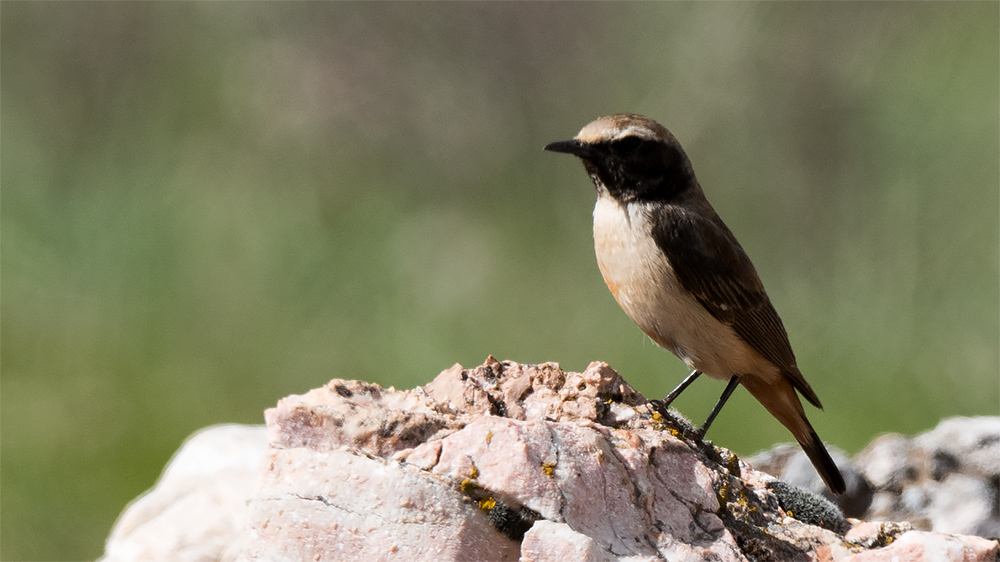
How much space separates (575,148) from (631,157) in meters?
0.28

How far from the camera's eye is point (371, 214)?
1014 cm

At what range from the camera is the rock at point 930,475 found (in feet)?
16.8

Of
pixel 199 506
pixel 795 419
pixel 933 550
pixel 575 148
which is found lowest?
pixel 933 550

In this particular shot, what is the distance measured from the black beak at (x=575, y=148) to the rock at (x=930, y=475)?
1.75m

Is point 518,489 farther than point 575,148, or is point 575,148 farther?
point 575,148

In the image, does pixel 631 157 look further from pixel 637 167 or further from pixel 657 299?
pixel 657 299

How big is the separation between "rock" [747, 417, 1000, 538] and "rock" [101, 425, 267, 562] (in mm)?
2460

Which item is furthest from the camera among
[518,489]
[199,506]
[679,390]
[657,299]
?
[199,506]

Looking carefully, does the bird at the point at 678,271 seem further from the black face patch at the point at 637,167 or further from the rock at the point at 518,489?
the rock at the point at 518,489

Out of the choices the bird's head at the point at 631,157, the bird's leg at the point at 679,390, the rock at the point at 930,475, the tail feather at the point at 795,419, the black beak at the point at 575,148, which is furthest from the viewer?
the rock at the point at 930,475

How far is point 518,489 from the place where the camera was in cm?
312

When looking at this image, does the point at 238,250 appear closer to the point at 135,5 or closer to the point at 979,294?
the point at 135,5

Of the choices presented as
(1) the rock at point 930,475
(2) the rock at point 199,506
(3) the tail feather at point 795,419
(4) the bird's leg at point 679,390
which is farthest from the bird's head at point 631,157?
(2) the rock at point 199,506

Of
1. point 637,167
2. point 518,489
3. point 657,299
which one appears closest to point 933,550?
point 518,489
